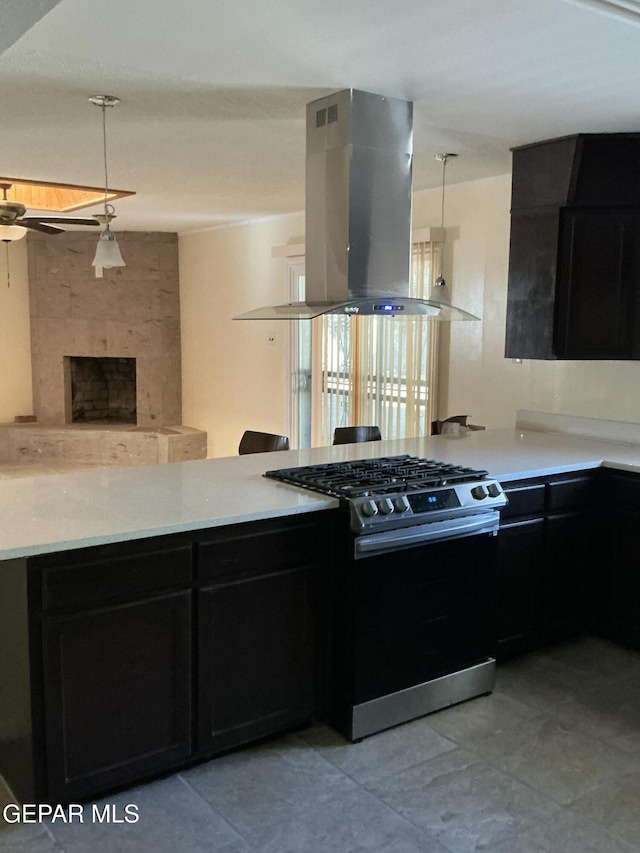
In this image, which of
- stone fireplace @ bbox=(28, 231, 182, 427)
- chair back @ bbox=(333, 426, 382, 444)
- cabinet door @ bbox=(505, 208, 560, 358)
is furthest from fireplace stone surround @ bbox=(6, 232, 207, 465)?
cabinet door @ bbox=(505, 208, 560, 358)

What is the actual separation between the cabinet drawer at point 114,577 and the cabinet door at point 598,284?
2.42m

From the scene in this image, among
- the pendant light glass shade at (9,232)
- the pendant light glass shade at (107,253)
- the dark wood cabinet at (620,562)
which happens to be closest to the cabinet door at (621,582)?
the dark wood cabinet at (620,562)

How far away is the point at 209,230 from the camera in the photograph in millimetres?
7602

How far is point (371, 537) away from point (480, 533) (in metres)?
0.56

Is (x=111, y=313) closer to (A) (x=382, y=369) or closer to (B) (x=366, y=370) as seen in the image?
(B) (x=366, y=370)

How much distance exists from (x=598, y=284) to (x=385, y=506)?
1.91m

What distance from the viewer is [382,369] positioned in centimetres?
550

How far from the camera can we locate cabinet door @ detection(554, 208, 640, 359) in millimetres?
3697

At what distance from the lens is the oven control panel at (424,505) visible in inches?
101

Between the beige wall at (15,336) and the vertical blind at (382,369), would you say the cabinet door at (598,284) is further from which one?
the beige wall at (15,336)

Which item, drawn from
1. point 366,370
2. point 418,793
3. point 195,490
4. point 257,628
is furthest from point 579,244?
point 418,793

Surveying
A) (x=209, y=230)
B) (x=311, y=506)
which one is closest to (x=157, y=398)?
(x=209, y=230)

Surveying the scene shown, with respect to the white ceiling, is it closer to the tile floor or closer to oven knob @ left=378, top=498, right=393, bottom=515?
oven knob @ left=378, top=498, right=393, bottom=515

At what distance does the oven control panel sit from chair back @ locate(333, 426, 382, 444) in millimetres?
1541
